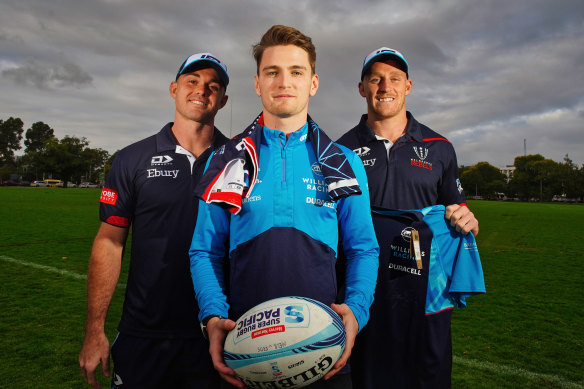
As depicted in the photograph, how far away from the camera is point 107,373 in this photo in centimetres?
265

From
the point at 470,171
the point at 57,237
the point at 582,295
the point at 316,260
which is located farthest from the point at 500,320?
the point at 470,171

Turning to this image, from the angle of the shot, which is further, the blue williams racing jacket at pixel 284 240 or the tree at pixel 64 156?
the tree at pixel 64 156

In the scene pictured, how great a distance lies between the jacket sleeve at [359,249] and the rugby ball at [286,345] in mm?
204

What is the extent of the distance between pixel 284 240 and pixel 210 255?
41 cm

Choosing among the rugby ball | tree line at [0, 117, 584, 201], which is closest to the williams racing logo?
the rugby ball

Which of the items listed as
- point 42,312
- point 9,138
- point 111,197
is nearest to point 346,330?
point 111,197

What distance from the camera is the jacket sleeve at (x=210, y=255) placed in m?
1.95

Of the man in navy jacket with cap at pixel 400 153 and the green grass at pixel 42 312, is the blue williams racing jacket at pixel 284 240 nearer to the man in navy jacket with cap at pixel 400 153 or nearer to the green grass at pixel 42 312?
the man in navy jacket with cap at pixel 400 153

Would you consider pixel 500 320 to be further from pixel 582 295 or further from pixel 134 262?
pixel 134 262

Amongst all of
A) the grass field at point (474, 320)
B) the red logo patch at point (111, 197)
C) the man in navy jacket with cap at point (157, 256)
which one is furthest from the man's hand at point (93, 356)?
the grass field at point (474, 320)

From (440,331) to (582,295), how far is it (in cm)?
661

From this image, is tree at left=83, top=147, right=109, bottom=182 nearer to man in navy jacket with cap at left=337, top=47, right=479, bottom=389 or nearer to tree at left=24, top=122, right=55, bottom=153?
tree at left=24, top=122, right=55, bottom=153

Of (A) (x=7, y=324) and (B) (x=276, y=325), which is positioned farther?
(A) (x=7, y=324)

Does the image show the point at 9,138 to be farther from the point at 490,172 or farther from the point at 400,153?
the point at 400,153
